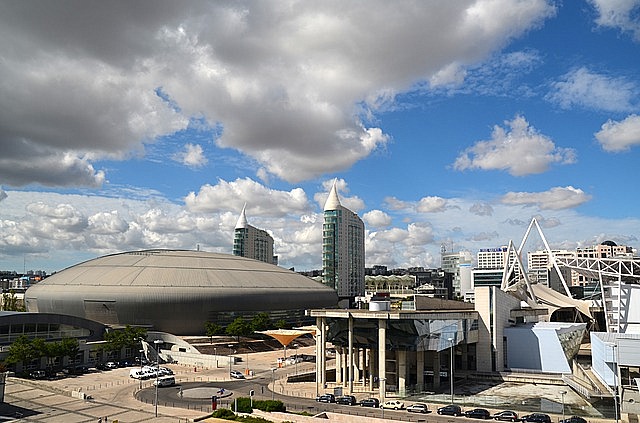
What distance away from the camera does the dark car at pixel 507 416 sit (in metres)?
60.7

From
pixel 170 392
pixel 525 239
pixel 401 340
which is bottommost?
pixel 170 392

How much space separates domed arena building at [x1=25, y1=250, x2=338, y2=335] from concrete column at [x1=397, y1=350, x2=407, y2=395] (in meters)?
74.6

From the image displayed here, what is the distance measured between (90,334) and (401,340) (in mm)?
72455

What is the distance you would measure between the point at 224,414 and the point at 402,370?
1075 inches

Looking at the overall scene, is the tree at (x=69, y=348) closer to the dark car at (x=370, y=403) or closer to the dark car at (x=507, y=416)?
the dark car at (x=370, y=403)

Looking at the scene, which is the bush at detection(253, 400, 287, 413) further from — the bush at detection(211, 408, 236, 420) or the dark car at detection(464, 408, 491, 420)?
the dark car at detection(464, 408, 491, 420)

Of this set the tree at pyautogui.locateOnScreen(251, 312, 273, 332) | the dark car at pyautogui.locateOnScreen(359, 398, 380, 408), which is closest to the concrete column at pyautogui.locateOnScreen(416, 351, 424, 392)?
the dark car at pyautogui.locateOnScreen(359, 398, 380, 408)

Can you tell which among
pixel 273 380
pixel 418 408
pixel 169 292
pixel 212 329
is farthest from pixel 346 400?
pixel 169 292

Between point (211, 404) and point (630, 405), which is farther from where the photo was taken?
point (211, 404)

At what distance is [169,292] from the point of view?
139125mm

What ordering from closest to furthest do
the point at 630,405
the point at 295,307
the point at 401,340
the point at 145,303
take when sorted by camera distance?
the point at 630,405
the point at 401,340
the point at 145,303
the point at 295,307

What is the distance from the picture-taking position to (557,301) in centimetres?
15288

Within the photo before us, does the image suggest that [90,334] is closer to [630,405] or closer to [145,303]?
[145,303]

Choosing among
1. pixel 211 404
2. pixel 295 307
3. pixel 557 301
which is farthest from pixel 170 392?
pixel 557 301
